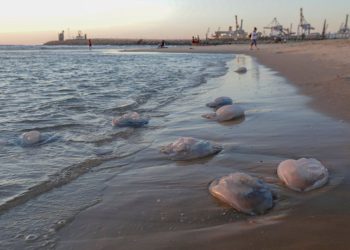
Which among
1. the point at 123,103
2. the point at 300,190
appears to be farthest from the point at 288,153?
the point at 123,103

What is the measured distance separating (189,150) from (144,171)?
1.93ft

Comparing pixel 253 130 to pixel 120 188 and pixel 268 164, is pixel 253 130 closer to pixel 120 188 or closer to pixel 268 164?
pixel 268 164

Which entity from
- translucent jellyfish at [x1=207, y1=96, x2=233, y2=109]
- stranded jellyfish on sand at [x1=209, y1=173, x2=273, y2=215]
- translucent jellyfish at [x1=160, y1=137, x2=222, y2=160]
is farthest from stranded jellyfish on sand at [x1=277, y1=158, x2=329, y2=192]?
translucent jellyfish at [x1=207, y1=96, x2=233, y2=109]

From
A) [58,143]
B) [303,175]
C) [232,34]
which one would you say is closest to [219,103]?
[58,143]

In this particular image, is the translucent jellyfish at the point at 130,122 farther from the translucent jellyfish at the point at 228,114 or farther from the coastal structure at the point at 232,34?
the coastal structure at the point at 232,34

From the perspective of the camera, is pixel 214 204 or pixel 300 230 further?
pixel 214 204

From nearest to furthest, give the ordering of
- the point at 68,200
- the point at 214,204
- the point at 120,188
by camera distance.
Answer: the point at 214,204
the point at 68,200
the point at 120,188

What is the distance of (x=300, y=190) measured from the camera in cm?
354

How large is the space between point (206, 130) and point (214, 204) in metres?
2.87

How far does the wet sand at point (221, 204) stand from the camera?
2809 mm

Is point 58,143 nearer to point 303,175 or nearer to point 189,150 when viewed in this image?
point 189,150

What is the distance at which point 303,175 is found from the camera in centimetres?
363

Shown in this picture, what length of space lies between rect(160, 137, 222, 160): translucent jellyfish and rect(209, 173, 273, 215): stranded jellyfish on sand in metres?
1.16

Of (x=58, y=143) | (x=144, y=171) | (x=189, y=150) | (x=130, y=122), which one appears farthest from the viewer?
(x=130, y=122)
